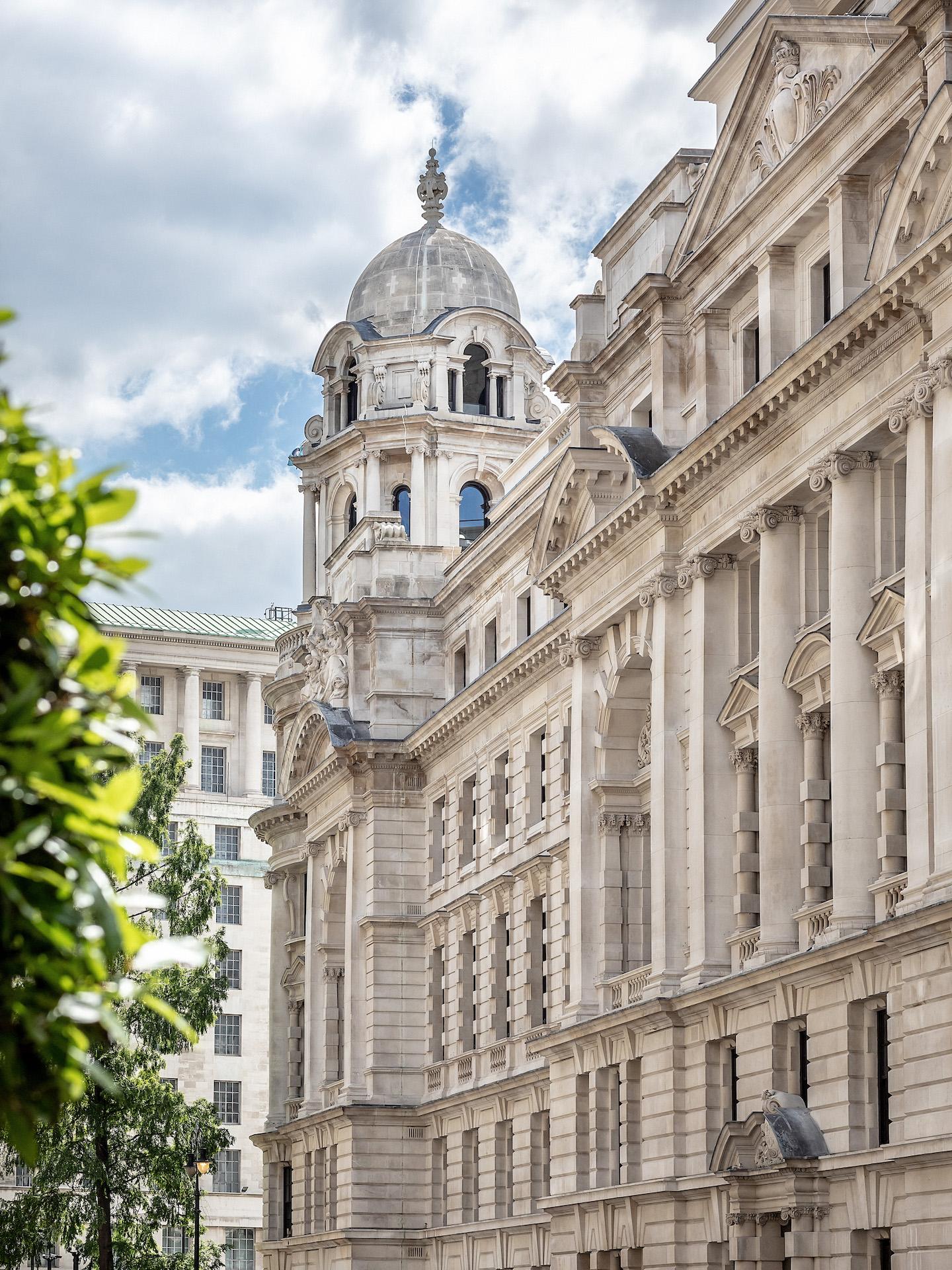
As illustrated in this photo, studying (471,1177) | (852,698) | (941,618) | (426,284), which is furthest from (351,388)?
(941,618)

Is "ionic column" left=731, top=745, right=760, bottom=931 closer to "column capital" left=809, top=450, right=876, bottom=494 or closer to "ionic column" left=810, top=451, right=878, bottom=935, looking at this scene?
"ionic column" left=810, top=451, right=878, bottom=935

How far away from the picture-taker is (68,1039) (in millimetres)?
9531

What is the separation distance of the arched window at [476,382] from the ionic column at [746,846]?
143 feet

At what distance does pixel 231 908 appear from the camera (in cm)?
12131

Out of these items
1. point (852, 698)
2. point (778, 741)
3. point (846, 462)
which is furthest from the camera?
point (778, 741)

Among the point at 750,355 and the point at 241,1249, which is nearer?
the point at 750,355

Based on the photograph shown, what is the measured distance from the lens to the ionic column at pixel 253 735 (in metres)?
126

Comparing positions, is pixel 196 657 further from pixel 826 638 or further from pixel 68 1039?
pixel 68 1039

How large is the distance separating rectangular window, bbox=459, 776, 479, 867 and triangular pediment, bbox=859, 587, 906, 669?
31.8 m

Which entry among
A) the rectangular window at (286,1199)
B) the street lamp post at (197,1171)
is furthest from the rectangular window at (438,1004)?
the rectangular window at (286,1199)

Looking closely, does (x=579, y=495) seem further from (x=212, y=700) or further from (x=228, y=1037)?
(x=212, y=700)

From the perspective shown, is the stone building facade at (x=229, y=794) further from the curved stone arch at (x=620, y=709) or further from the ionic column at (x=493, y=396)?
the curved stone arch at (x=620, y=709)

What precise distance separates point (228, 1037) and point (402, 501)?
1664 inches

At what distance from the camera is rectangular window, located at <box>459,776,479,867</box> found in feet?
226
